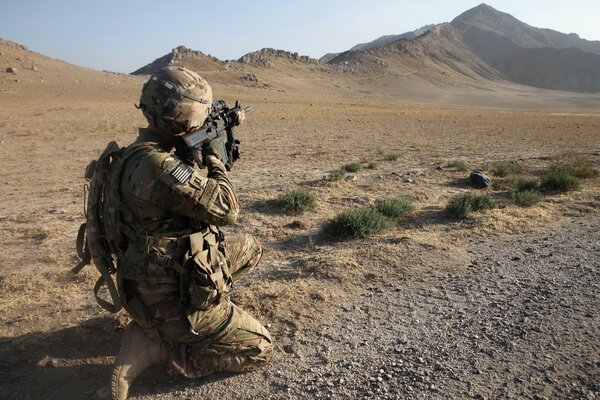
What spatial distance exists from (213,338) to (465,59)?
4256 inches

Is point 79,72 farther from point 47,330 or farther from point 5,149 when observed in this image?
point 47,330

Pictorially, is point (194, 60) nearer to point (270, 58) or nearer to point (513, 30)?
point (270, 58)

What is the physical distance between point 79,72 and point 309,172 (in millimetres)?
39620

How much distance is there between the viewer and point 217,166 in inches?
114

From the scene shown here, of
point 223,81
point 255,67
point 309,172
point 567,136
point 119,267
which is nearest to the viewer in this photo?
point 119,267

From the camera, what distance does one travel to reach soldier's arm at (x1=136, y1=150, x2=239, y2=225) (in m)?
Answer: 2.53

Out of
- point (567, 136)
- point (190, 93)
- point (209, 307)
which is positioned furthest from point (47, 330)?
point (567, 136)

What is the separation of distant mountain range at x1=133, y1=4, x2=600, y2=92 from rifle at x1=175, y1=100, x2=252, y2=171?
176 ft

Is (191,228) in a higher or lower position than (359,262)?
higher

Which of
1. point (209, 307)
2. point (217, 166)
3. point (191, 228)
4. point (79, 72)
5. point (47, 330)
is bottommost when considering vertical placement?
point (47, 330)

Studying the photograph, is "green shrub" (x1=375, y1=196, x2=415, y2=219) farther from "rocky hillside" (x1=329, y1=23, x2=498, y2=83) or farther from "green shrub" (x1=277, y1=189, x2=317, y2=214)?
"rocky hillside" (x1=329, y1=23, x2=498, y2=83)

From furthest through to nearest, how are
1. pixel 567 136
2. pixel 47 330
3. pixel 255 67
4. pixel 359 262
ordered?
1. pixel 255 67
2. pixel 567 136
3. pixel 359 262
4. pixel 47 330

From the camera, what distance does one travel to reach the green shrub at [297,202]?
6355mm

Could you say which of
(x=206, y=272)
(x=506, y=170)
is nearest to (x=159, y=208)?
(x=206, y=272)
